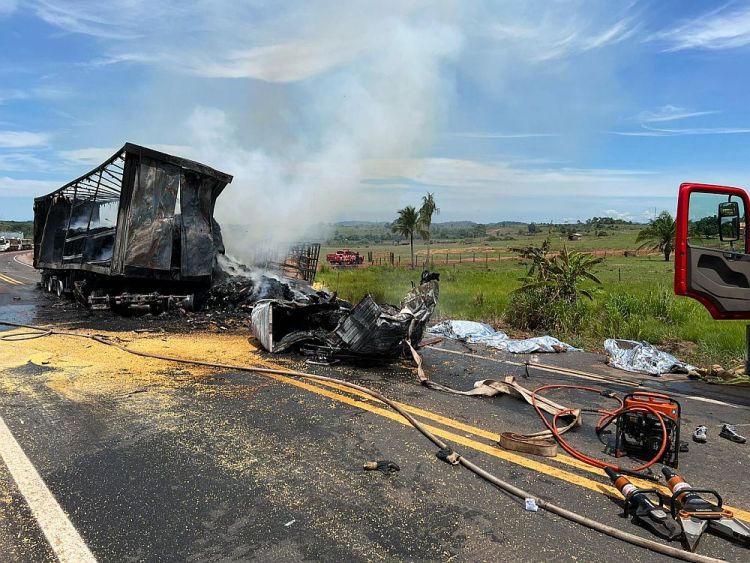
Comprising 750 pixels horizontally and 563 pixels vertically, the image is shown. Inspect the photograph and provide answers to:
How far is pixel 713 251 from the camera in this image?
208 inches

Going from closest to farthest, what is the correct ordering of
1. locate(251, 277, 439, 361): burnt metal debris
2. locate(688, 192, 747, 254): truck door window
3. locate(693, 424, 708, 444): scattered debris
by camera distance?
locate(693, 424, 708, 444): scattered debris → locate(688, 192, 747, 254): truck door window → locate(251, 277, 439, 361): burnt metal debris

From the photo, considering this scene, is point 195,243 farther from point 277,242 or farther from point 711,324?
point 711,324

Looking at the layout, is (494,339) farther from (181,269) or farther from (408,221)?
(408,221)

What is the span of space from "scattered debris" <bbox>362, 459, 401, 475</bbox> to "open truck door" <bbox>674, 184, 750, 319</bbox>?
3.79 m

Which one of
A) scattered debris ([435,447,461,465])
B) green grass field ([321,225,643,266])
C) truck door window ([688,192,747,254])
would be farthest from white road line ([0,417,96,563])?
green grass field ([321,225,643,266])

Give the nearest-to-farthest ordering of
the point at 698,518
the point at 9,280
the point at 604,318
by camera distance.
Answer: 1. the point at 698,518
2. the point at 604,318
3. the point at 9,280

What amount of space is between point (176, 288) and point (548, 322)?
821 cm

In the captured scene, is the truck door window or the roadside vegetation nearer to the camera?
the truck door window

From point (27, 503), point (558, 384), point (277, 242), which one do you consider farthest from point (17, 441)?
point (277, 242)

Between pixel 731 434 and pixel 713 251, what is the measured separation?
6.38 ft

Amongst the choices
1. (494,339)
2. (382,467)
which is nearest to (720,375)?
(494,339)

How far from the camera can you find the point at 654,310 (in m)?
10.6

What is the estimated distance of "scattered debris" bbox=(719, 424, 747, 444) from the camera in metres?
4.25

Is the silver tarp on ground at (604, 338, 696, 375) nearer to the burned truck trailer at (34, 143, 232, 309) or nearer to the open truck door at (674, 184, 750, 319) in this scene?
the open truck door at (674, 184, 750, 319)
